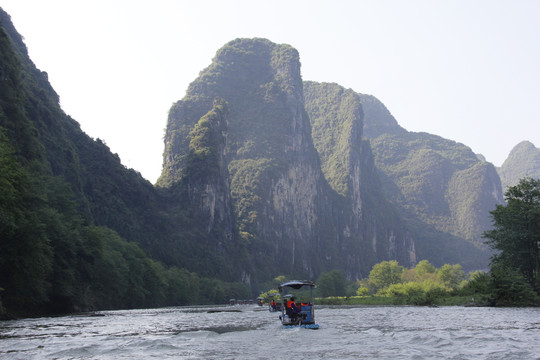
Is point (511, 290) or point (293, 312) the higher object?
point (511, 290)

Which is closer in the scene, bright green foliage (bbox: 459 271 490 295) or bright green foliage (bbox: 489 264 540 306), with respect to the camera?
bright green foliage (bbox: 489 264 540 306)

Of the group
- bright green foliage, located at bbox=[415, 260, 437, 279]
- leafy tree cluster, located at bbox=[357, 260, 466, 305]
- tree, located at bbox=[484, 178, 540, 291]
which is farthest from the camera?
bright green foliage, located at bbox=[415, 260, 437, 279]

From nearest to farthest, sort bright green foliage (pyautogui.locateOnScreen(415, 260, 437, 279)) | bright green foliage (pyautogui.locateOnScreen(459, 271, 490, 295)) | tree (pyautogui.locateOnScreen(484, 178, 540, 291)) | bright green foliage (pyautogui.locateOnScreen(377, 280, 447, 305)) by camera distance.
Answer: tree (pyautogui.locateOnScreen(484, 178, 540, 291)), bright green foliage (pyautogui.locateOnScreen(459, 271, 490, 295)), bright green foliage (pyautogui.locateOnScreen(377, 280, 447, 305)), bright green foliage (pyautogui.locateOnScreen(415, 260, 437, 279))

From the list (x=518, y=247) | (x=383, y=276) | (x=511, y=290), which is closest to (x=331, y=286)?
(x=383, y=276)

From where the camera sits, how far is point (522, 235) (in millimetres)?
62031

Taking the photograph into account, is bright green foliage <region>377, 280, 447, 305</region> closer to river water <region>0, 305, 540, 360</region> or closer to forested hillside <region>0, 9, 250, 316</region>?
river water <region>0, 305, 540, 360</region>

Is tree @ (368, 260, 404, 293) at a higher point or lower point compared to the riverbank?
higher

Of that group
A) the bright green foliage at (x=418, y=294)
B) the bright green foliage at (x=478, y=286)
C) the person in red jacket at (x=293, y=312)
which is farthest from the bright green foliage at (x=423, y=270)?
the person in red jacket at (x=293, y=312)

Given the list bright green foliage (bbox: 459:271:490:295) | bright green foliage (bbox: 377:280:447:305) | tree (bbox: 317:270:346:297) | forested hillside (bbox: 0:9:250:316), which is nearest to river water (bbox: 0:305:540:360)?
forested hillside (bbox: 0:9:250:316)

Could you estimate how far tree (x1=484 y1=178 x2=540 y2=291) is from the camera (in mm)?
62344

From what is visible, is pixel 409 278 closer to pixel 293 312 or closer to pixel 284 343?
pixel 293 312

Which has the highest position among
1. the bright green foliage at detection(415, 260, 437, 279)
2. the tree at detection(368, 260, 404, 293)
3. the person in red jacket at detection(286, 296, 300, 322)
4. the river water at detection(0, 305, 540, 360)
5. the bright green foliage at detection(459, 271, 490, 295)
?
the bright green foliage at detection(415, 260, 437, 279)

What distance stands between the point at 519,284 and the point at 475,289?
1983 centimetres

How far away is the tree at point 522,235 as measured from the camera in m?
62.3
